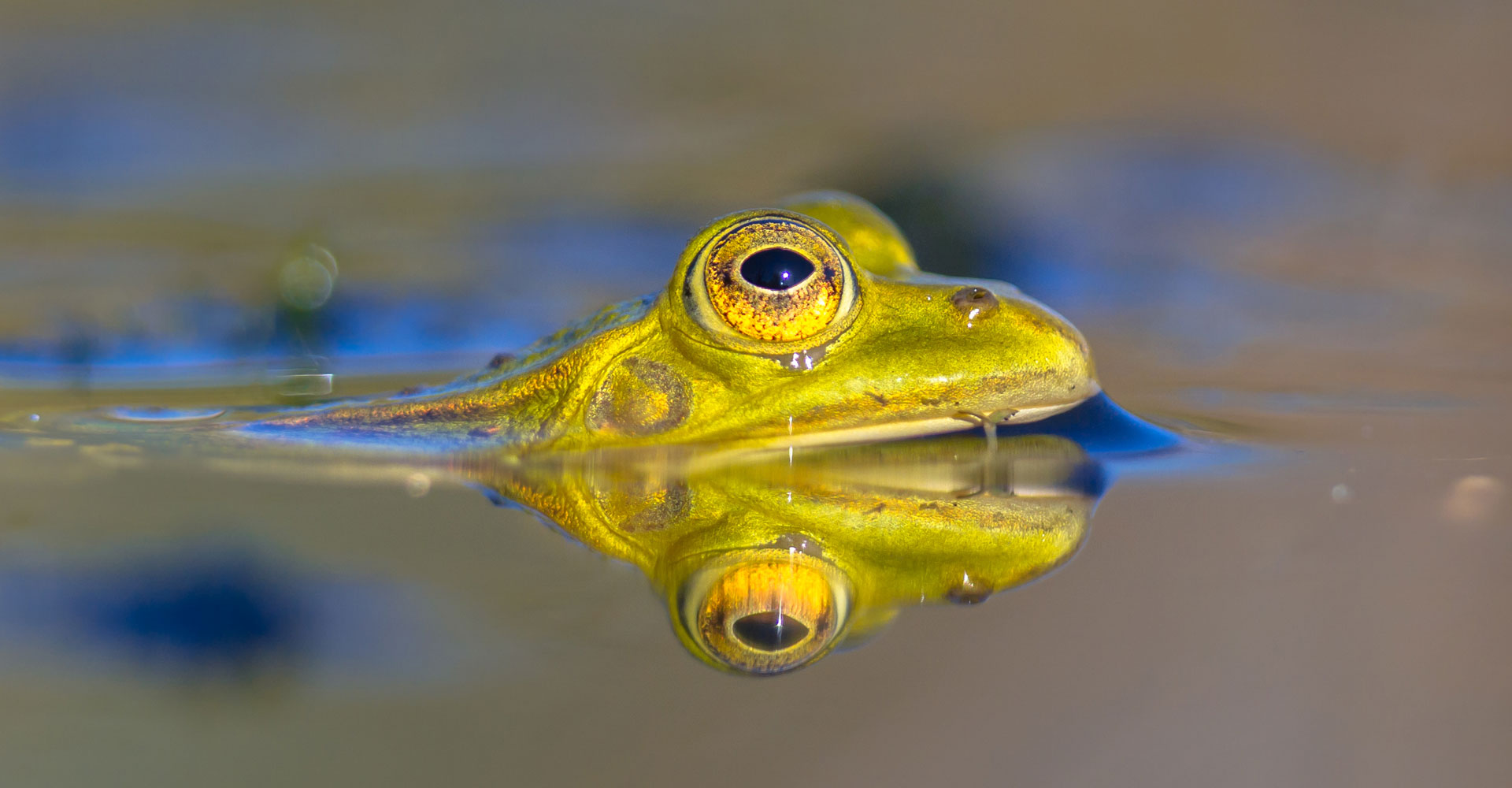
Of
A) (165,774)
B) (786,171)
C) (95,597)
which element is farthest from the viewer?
(786,171)

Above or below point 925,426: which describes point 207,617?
below

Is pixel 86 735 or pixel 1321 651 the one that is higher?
pixel 1321 651

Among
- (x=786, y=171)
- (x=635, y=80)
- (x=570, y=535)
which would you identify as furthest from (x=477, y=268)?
(x=570, y=535)

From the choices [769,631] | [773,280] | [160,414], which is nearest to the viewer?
[769,631]

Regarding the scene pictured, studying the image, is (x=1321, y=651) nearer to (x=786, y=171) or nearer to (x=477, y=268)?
(x=477, y=268)

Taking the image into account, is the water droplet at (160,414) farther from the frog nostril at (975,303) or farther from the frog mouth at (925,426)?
the frog nostril at (975,303)

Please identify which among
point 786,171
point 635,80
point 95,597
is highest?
point 635,80

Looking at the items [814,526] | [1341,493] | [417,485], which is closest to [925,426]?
[814,526]

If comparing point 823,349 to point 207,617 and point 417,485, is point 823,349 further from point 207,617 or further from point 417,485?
point 207,617

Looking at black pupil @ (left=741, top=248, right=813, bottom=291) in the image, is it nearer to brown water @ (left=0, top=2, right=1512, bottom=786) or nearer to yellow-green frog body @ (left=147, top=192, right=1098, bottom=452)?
yellow-green frog body @ (left=147, top=192, right=1098, bottom=452)
